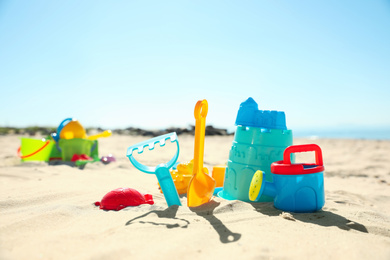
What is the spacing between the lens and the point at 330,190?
289 centimetres

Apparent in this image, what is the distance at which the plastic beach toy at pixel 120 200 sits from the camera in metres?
1.95

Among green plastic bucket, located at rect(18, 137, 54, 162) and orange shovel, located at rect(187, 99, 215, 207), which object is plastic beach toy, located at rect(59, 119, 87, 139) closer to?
green plastic bucket, located at rect(18, 137, 54, 162)

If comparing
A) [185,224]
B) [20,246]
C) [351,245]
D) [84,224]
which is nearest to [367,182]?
[351,245]

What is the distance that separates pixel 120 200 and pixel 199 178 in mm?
581

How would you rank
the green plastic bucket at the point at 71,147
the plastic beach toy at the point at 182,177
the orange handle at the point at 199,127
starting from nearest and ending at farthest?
the orange handle at the point at 199,127 → the plastic beach toy at the point at 182,177 → the green plastic bucket at the point at 71,147

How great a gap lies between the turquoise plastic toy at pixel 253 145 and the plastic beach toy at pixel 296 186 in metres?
0.27

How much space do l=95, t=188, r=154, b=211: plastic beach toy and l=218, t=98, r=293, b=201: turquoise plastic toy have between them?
0.73 metres

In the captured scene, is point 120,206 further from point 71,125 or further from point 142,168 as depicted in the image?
point 71,125

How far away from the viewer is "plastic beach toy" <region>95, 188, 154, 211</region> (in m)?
1.95

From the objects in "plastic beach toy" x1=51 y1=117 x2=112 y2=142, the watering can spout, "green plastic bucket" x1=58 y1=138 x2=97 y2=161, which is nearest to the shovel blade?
the watering can spout

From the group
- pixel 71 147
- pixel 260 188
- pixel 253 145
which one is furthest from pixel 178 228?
pixel 71 147

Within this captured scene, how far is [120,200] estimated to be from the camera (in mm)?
A: 1982

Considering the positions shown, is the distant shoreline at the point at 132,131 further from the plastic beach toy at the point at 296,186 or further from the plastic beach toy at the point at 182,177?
the plastic beach toy at the point at 296,186

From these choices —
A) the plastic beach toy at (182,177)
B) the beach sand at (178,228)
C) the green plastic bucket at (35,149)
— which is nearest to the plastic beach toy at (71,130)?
the green plastic bucket at (35,149)
